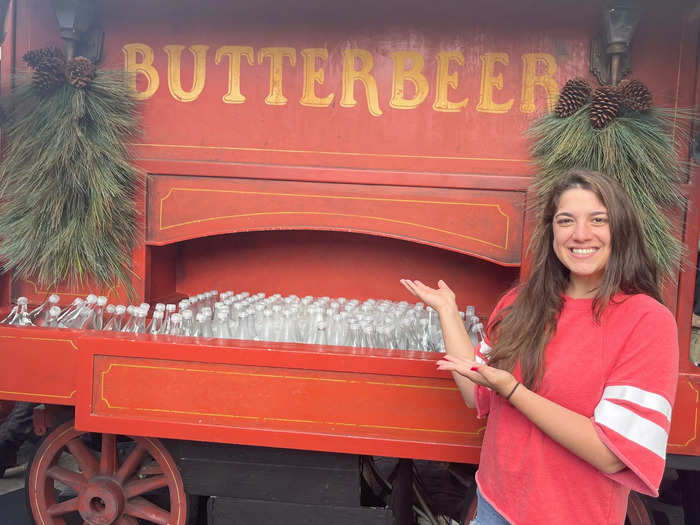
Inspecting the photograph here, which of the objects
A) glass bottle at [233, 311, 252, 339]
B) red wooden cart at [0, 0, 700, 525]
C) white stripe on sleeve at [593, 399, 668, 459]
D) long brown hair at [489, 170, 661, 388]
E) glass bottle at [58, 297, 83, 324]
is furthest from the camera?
glass bottle at [58, 297, 83, 324]

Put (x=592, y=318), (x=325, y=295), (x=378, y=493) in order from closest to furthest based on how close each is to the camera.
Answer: (x=592, y=318), (x=378, y=493), (x=325, y=295)

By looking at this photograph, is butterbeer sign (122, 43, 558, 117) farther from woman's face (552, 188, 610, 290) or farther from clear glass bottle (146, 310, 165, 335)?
woman's face (552, 188, 610, 290)

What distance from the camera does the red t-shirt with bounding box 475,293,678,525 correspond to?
43.5 inches

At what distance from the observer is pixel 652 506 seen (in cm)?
254

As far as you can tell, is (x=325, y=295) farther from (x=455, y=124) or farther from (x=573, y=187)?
(x=573, y=187)

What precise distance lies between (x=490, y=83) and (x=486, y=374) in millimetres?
1695

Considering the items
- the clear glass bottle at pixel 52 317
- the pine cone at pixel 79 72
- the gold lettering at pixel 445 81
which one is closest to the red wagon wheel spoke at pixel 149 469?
the clear glass bottle at pixel 52 317

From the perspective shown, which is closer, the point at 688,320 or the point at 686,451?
the point at 686,451

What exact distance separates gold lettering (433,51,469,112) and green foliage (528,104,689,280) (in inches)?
19.9

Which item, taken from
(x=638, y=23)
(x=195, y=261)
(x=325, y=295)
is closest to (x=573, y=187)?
(x=638, y=23)

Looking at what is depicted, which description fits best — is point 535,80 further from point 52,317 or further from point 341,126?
point 52,317

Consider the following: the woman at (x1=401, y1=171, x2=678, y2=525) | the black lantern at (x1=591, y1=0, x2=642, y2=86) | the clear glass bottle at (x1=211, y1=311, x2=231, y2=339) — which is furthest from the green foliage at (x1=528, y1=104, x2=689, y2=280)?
the clear glass bottle at (x1=211, y1=311, x2=231, y2=339)

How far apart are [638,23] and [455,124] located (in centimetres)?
81

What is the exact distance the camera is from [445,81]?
8.29 feet
